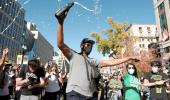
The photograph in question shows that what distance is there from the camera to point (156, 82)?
6465mm

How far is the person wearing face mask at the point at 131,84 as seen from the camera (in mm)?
6816

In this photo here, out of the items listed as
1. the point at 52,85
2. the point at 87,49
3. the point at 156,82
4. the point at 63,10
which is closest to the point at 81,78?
the point at 87,49

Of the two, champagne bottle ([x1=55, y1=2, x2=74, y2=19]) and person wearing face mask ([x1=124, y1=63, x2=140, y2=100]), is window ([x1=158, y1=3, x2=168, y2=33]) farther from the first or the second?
champagne bottle ([x1=55, y1=2, x2=74, y2=19])

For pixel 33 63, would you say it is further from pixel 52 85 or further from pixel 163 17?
pixel 163 17

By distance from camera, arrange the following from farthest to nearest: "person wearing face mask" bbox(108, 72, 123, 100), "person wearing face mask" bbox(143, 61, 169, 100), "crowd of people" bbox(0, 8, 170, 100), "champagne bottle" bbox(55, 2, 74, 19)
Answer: "person wearing face mask" bbox(108, 72, 123, 100), "person wearing face mask" bbox(143, 61, 169, 100), "crowd of people" bbox(0, 8, 170, 100), "champagne bottle" bbox(55, 2, 74, 19)

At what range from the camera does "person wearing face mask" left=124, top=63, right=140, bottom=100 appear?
6.82 m

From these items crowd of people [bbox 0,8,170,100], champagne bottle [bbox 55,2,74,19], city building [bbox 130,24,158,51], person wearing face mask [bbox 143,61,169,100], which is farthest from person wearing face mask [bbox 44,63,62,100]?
city building [bbox 130,24,158,51]

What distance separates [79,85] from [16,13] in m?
87.6

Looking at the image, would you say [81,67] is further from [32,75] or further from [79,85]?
[32,75]

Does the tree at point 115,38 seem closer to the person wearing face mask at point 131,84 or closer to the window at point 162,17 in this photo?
the window at point 162,17

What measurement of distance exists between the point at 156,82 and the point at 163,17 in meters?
39.6

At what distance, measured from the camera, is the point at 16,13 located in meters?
88.2

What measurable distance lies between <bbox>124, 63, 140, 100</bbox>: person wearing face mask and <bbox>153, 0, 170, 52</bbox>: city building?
3441 centimetres

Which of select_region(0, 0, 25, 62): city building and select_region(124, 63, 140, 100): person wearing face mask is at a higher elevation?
select_region(0, 0, 25, 62): city building
